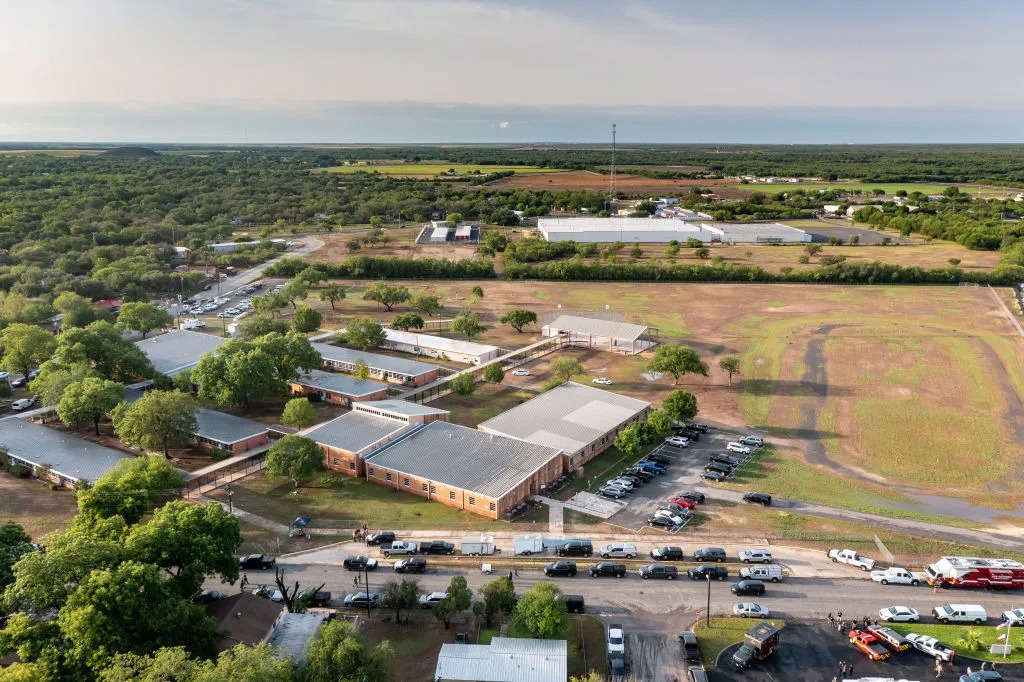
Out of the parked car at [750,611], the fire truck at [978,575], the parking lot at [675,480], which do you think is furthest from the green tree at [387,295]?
the fire truck at [978,575]

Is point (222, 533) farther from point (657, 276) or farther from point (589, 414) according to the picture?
point (657, 276)

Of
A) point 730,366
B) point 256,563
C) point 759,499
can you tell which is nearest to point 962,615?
point 759,499

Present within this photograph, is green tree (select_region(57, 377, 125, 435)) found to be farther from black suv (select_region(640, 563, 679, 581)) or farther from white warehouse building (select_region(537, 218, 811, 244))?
white warehouse building (select_region(537, 218, 811, 244))

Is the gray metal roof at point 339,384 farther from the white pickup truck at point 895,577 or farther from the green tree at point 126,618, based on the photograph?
the white pickup truck at point 895,577

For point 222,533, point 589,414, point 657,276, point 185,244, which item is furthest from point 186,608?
point 185,244

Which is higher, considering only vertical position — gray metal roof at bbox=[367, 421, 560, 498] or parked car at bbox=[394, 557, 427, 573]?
gray metal roof at bbox=[367, 421, 560, 498]

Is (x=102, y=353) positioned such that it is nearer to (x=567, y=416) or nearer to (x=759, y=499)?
(x=567, y=416)

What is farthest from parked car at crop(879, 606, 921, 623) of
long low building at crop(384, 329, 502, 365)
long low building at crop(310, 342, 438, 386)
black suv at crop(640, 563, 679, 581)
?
long low building at crop(384, 329, 502, 365)
